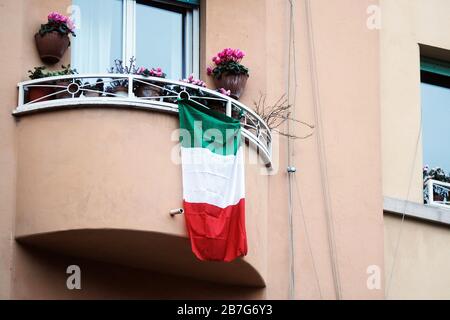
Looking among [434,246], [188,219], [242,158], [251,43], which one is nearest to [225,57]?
[251,43]

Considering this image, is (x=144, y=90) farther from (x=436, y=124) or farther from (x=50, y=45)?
(x=436, y=124)

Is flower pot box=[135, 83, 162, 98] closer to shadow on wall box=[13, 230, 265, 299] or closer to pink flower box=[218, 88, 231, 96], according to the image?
pink flower box=[218, 88, 231, 96]

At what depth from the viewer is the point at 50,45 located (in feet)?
53.5

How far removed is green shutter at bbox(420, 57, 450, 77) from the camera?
2067cm

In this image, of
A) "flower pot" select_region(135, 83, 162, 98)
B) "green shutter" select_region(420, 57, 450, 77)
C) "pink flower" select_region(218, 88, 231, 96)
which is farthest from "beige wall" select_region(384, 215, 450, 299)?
"flower pot" select_region(135, 83, 162, 98)

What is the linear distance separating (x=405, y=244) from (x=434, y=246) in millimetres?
523

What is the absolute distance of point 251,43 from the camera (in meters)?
18.0

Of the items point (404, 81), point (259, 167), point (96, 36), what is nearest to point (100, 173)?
point (259, 167)

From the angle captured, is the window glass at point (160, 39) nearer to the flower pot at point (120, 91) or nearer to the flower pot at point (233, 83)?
the flower pot at point (233, 83)

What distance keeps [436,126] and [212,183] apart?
6.23m

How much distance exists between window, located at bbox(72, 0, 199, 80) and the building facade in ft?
0.07

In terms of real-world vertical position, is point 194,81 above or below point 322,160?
above

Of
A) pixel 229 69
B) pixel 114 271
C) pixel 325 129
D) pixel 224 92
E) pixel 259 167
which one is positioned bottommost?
pixel 114 271

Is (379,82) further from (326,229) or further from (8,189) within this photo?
(8,189)
